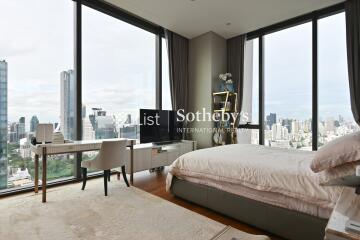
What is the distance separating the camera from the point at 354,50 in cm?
336

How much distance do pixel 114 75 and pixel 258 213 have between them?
11.3ft

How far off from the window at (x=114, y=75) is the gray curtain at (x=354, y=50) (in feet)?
11.8

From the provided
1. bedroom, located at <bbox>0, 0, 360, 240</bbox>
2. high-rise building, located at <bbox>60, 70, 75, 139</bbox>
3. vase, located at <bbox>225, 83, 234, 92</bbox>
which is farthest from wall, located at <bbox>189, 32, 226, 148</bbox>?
high-rise building, located at <bbox>60, 70, 75, 139</bbox>

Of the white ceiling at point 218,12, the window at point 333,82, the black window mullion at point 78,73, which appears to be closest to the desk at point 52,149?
the black window mullion at point 78,73

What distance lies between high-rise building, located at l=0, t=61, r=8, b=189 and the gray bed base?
8.34ft

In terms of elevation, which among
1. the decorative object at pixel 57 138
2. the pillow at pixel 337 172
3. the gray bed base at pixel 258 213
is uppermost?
the decorative object at pixel 57 138

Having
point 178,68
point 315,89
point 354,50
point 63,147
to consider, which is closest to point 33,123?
point 63,147

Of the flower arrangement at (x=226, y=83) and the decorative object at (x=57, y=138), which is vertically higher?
the flower arrangement at (x=226, y=83)

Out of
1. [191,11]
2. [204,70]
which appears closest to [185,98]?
[204,70]

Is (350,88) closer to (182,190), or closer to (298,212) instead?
(298,212)

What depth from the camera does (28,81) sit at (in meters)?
3.22

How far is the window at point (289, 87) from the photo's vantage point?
4.03m

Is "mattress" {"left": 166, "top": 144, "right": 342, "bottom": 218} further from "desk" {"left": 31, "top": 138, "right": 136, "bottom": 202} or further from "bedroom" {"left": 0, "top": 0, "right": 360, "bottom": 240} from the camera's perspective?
"desk" {"left": 31, "top": 138, "right": 136, "bottom": 202}

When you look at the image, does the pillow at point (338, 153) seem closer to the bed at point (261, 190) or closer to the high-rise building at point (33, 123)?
the bed at point (261, 190)
